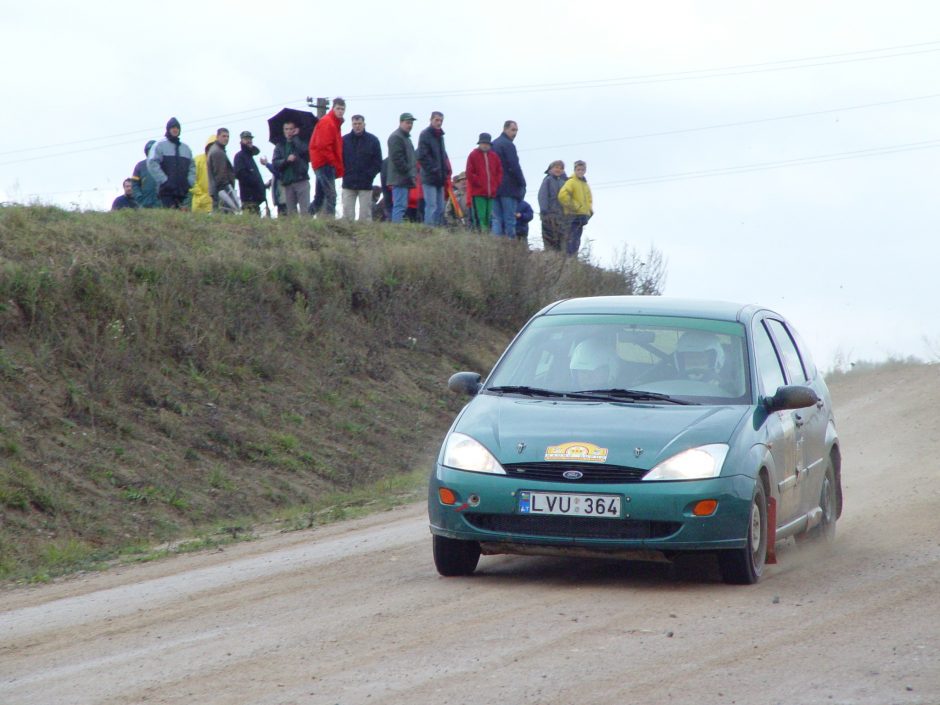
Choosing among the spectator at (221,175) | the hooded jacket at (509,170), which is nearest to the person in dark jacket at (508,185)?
the hooded jacket at (509,170)

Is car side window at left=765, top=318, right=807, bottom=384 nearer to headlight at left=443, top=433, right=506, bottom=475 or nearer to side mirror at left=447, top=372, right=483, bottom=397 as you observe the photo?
side mirror at left=447, top=372, right=483, bottom=397

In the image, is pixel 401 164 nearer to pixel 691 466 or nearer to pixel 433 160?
pixel 433 160

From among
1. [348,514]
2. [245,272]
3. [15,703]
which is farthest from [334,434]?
[15,703]

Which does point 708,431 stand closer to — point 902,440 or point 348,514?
point 348,514

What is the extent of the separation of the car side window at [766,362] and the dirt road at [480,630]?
113 cm

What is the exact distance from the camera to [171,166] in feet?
66.7

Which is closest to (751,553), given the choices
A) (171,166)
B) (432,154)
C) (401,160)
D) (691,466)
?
(691,466)

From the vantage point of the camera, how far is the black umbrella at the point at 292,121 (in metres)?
22.7

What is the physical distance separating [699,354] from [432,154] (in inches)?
568

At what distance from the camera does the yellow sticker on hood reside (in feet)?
24.7

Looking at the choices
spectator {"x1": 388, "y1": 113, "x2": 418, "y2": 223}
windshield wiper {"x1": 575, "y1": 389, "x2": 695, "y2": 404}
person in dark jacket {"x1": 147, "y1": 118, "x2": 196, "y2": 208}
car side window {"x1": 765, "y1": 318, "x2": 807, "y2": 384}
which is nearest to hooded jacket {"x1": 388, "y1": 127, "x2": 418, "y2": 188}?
spectator {"x1": 388, "y1": 113, "x2": 418, "y2": 223}

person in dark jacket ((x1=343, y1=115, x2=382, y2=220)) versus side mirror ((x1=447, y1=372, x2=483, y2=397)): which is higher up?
person in dark jacket ((x1=343, y1=115, x2=382, y2=220))

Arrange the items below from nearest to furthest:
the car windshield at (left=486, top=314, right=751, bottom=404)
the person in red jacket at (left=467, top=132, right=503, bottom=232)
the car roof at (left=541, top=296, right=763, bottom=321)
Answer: the car windshield at (left=486, top=314, right=751, bottom=404) < the car roof at (left=541, top=296, right=763, bottom=321) < the person in red jacket at (left=467, top=132, right=503, bottom=232)

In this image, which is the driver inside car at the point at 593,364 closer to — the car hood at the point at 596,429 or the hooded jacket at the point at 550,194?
the car hood at the point at 596,429
